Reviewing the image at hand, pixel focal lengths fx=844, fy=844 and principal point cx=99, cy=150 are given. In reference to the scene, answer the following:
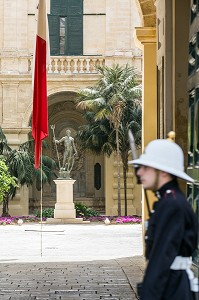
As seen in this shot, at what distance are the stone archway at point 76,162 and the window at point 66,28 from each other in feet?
6.26

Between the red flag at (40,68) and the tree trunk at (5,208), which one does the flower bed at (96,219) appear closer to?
the tree trunk at (5,208)

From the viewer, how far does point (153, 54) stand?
12.5 meters

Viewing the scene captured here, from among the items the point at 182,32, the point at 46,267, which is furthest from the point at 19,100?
the point at 182,32

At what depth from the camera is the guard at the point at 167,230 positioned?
3832mm

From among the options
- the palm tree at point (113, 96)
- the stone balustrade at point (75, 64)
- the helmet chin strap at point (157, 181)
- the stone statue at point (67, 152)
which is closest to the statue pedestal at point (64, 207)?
the stone statue at point (67, 152)

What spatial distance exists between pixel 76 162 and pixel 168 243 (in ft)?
110

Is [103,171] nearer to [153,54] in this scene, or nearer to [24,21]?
[24,21]

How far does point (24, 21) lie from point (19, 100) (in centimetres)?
341

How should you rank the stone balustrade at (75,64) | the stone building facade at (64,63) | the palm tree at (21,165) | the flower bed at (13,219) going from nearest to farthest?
the flower bed at (13,219) < the palm tree at (21,165) < the stone building facade at (64,63) < the stone balustrade at (75,64)

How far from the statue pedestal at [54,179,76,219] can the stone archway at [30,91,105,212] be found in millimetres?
4168

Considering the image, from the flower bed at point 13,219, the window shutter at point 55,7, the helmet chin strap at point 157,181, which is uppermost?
the window shutter at point 55,7

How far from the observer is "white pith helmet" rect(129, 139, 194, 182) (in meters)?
3.92

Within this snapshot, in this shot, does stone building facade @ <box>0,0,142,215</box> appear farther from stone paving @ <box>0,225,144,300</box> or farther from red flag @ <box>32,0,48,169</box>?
red flag @ <box>32,0,48,169</box>

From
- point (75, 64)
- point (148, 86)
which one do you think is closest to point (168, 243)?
point (148, 86)
